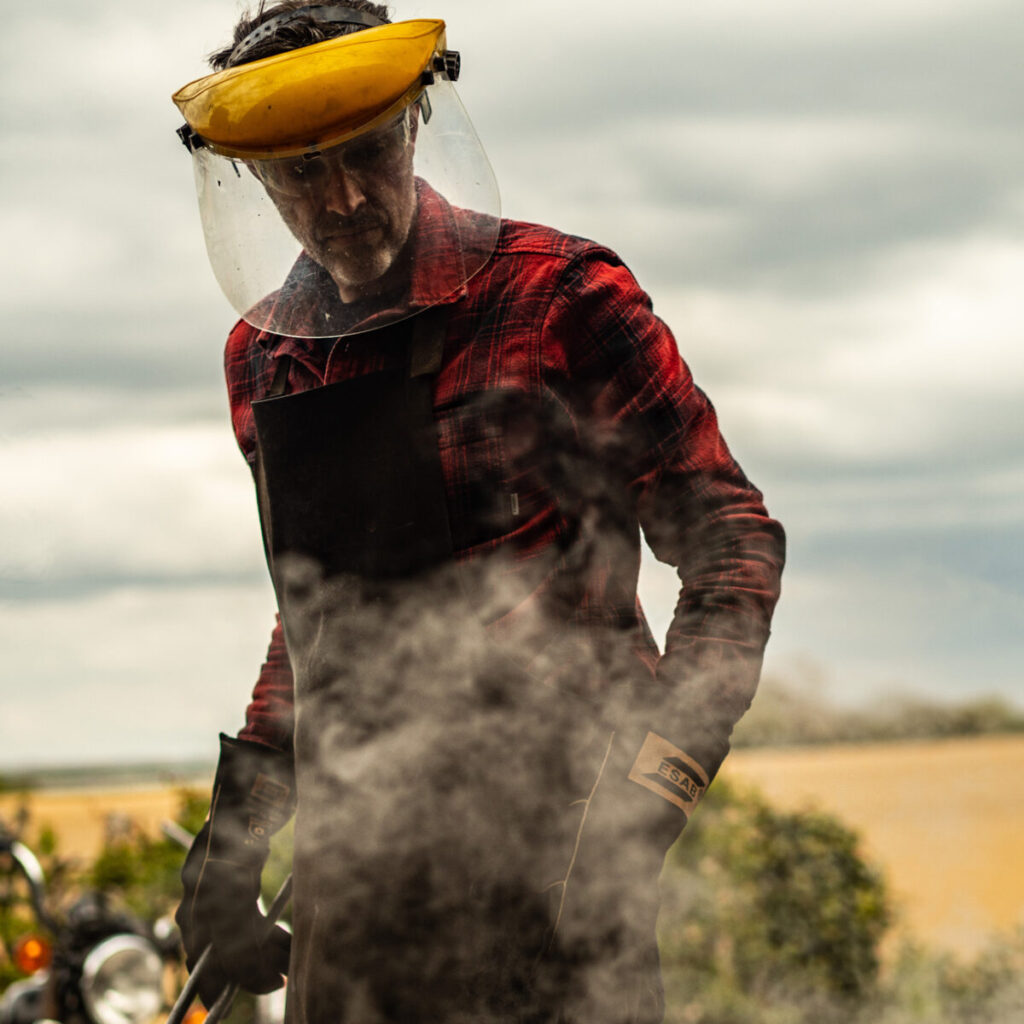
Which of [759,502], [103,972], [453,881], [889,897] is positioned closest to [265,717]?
[453,881]

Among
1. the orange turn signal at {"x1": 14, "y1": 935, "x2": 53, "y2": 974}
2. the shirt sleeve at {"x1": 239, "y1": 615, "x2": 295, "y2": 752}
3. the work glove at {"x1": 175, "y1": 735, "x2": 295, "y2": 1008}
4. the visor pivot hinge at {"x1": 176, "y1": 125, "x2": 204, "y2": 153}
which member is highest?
the visor pivot hinge at {"x1": 176, "y1": 125, "x2": 204, "y2": 153}

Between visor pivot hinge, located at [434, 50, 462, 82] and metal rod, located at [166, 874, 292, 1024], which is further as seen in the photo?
metal rod, located at [166, 874, 292, 1024]

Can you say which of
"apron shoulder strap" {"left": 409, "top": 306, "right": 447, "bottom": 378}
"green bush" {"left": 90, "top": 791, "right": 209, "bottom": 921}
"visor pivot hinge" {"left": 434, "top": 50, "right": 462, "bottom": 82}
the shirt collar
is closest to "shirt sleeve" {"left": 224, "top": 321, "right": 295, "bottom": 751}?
the shirt collar

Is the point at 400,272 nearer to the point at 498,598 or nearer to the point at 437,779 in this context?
the point at 498,598

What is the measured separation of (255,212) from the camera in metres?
1.82

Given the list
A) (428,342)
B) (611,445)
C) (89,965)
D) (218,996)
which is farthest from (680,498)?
(89,965)

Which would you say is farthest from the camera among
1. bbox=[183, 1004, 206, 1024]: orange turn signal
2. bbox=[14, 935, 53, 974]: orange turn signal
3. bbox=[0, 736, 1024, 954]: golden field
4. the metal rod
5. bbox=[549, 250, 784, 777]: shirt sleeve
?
bbox=[14, 935, 53, 974]: orange turn signal

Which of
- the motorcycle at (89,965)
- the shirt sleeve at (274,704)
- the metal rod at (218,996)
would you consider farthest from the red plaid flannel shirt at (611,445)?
the motorcycle at (89,965)

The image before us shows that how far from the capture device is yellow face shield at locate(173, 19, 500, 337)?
1.64 metres

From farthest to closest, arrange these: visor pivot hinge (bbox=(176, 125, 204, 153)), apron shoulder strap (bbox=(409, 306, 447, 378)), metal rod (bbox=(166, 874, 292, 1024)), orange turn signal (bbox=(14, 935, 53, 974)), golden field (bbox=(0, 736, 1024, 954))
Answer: orange turn signal (bbox=(14, 935, 53, 974)) < golden field (bbox=(0, 736, 1024, 954)) < metal rod (bbox=(166, 874, 292, 1024)) < visor pivot hinge (bbox=(176, 125, 204, 153)) < apron shoulder strap (bbox=(409, 306, 447, 378))

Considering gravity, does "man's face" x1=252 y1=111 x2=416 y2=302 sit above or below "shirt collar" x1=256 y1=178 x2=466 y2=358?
above

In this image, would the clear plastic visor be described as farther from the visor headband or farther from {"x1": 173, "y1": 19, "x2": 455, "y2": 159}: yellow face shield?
the visor headband

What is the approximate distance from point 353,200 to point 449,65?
10.0 inches

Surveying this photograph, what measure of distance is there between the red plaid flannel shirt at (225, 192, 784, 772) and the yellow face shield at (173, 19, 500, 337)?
5 centimetres
